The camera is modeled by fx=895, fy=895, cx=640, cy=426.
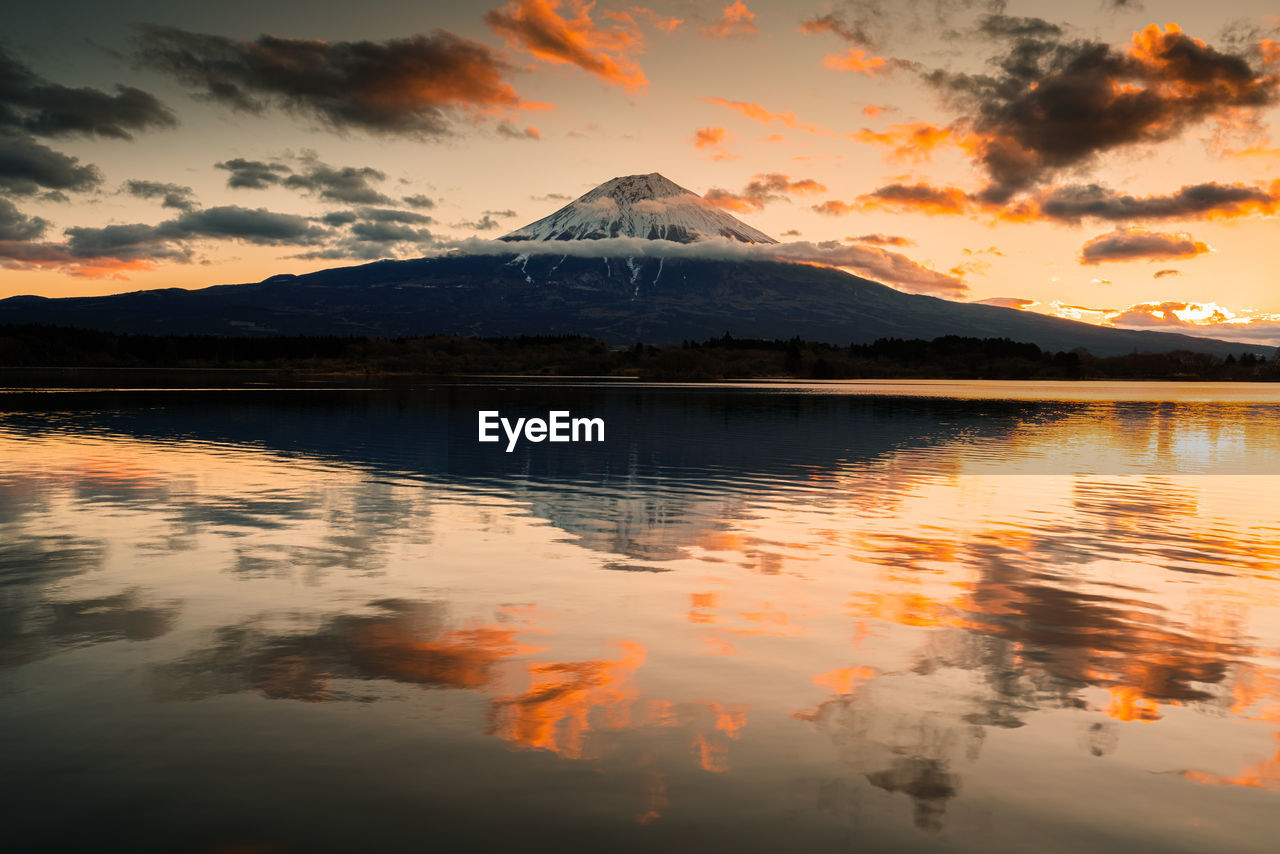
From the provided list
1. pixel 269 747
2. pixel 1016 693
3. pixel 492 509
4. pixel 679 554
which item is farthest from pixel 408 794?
pixel 492 509

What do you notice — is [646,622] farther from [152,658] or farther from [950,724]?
[152,658]

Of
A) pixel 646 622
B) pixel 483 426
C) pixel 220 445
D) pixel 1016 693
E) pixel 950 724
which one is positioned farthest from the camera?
pixel 483 426

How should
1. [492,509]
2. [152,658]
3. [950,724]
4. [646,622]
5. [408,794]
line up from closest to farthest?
[408,794] < [950,724] < [152,658] < [646,622] < [492,509]

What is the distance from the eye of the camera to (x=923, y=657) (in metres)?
13.2

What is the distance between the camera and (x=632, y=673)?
12.3 metres

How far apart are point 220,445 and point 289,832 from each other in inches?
1800

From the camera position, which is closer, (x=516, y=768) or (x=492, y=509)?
(x=516, y=768)

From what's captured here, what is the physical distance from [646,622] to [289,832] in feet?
25.9

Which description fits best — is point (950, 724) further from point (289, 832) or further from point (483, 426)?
point (483, 426)

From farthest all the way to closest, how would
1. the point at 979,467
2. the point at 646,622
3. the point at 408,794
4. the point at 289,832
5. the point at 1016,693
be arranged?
the point at 979,467
the point at 646,622
the point at 1016,693
the point at 408,794
the point at 289,832

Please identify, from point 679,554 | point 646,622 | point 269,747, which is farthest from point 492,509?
point 269,747

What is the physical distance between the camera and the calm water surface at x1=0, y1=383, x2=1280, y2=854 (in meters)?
8.27

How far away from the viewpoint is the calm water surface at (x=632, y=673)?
27.1 feet

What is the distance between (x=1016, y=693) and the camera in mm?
11633
